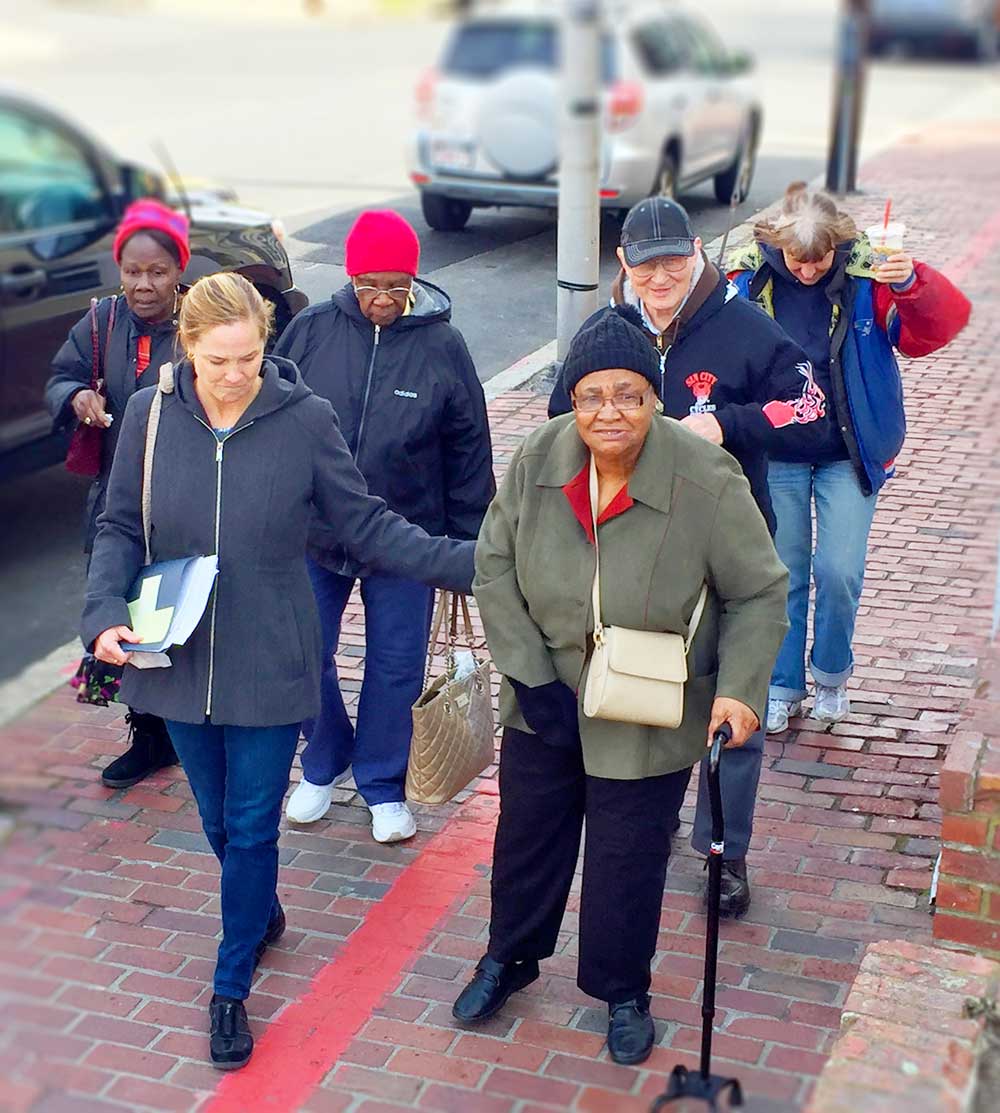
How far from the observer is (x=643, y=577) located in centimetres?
378

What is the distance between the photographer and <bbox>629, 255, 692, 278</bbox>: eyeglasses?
432 centimetres

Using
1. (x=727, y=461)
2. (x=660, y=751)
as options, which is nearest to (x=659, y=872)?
(x=660, y=751)

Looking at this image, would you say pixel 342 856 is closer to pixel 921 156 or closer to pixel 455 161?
pixel 455 161

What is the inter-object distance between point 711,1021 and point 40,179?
2.57 m

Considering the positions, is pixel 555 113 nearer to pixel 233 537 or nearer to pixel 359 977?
pixel 233 537

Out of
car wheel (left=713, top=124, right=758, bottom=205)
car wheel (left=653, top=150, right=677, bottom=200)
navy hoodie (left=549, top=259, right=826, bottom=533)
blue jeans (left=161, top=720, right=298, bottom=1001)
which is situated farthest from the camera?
car wheel (left=713, top=124, right=758, bottom=205)

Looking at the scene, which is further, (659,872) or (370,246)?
(370,246)

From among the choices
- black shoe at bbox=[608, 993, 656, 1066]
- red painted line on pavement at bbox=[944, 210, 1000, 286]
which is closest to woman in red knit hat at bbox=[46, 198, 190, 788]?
black shoe at bbox=[608, 993, 656, 1066]

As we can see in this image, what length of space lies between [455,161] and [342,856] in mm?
2036

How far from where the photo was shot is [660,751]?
3.90 meters

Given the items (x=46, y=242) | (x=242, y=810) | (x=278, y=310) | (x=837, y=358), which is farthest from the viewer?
(x=278, y=310)

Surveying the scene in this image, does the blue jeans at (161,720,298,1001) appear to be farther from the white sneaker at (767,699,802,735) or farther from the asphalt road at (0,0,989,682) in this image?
the white sneaker at (767,699,802,735)

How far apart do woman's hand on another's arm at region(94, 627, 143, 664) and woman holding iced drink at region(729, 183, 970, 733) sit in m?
1.97

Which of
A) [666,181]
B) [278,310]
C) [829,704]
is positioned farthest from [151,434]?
[829,704]
